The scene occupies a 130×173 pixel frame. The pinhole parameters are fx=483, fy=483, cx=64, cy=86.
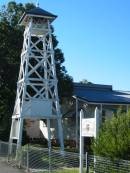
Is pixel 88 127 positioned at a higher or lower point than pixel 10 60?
lower

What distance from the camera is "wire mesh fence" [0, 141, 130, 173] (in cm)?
1447

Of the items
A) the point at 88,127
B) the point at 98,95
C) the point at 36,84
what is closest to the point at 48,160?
the point at 88,127

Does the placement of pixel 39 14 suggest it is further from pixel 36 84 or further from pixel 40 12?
pixel 36 84

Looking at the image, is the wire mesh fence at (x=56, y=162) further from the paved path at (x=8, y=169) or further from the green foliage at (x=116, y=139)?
the paved path at (x=8, y=169)

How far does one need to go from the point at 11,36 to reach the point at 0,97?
504 centimetres

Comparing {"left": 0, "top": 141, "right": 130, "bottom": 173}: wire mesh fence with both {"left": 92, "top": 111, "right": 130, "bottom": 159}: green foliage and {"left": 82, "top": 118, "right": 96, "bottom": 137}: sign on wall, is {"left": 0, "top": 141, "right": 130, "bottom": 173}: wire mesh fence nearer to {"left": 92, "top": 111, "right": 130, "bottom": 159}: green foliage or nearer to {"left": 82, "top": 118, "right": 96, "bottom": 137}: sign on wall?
{"left": 92, "top": 111, "right": 130, "bottom": 159}: green foliage

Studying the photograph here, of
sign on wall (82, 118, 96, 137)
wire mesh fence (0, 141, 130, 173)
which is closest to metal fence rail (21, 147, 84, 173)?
wire mesh fence (0, 141, 130, 173)

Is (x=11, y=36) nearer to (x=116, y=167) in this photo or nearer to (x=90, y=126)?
(x=90, y=126)

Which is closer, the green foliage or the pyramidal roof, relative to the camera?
the green foliage

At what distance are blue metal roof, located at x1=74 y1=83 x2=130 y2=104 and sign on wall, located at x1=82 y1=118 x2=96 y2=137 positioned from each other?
2324 centimetres

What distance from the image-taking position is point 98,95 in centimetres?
4428

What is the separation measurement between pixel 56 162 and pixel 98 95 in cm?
2516

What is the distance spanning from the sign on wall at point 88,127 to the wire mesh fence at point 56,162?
0.82 metres

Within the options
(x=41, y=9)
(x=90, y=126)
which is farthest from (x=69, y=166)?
(x=41, y=9)
